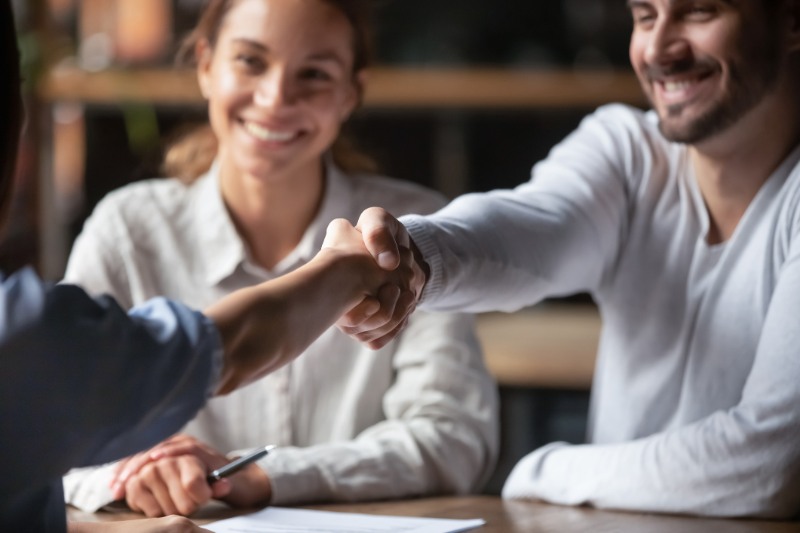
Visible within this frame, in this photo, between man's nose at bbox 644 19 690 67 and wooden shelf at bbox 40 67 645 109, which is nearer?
man's nose at bbox 644 19 690 67

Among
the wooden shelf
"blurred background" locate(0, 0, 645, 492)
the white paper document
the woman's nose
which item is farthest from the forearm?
the wooden shelf

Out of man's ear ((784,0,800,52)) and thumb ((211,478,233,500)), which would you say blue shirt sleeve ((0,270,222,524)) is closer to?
thumb ((211,478,233,500))

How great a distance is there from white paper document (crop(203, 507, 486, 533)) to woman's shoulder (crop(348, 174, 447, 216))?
1.97 ft

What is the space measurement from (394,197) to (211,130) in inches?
13.7

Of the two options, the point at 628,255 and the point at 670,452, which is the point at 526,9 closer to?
the point at 628,255

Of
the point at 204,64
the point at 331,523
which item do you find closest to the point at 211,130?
the point at 204,64

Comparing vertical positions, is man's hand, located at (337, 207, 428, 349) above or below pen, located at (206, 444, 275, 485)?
above

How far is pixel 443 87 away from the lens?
328 cm

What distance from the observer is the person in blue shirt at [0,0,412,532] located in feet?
2.52

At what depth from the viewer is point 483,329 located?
3.41 m

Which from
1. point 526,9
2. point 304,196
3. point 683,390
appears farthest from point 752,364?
point 526,9

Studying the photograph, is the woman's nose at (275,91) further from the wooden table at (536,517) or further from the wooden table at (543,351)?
the wooden table at (543,351)

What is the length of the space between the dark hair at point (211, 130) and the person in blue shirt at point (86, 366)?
36.3 inches

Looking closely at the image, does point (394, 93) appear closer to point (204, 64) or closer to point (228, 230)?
point (204, 64)
